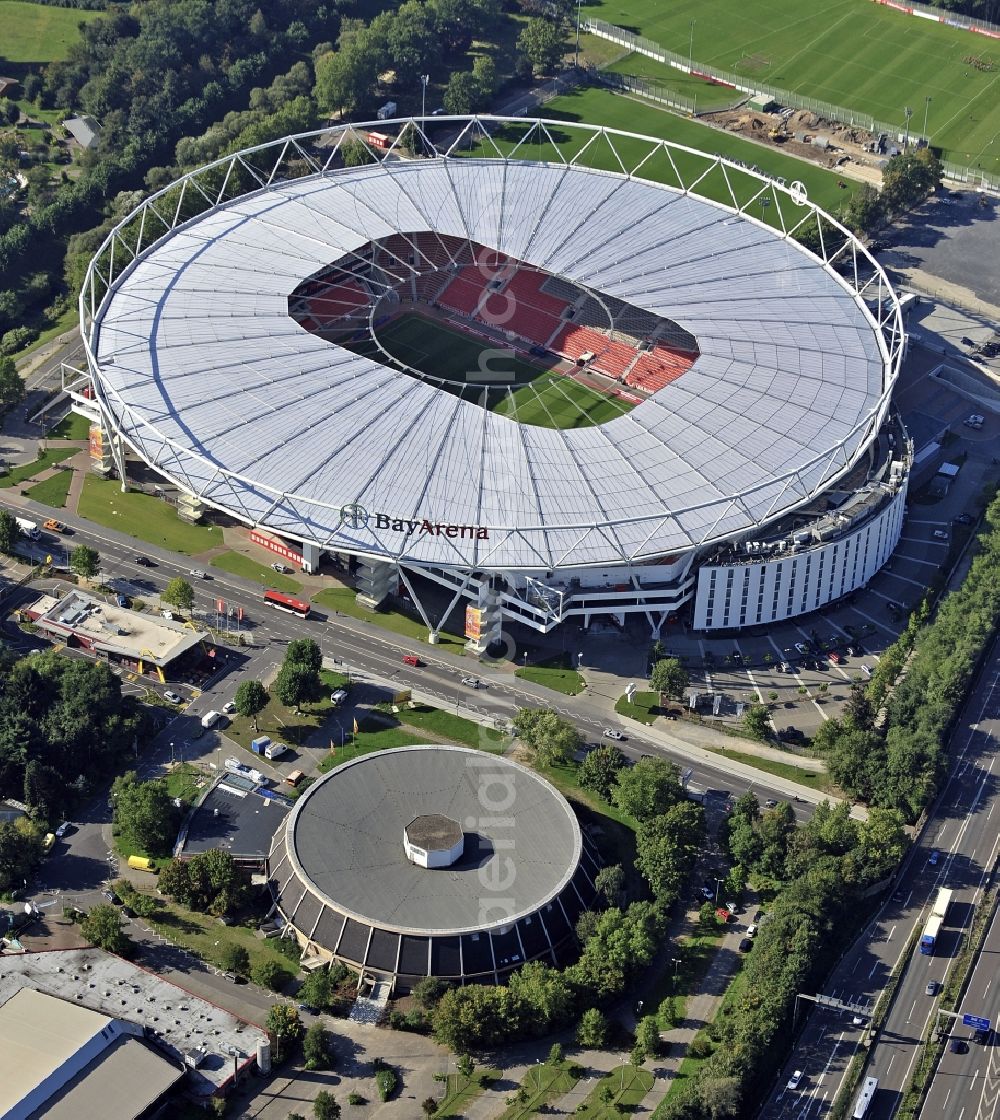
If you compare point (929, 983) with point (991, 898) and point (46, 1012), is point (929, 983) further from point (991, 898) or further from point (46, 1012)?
point (46, 1012)

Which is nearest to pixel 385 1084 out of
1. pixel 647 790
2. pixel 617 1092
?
pixel 617 1092

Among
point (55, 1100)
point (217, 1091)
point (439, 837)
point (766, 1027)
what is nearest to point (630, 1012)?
point (766, 1027)

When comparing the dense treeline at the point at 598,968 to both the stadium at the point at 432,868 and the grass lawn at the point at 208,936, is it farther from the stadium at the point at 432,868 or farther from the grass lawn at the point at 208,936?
the grass lawn at the point at 208,936

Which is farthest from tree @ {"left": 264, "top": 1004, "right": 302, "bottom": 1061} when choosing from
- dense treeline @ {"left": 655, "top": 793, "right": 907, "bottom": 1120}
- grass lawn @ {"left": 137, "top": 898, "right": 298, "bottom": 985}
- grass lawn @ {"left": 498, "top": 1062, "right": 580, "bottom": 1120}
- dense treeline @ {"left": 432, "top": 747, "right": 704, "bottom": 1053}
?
dense treeline @ {"left": 655, "top": 793, "right": 907, "bottom": 1120}

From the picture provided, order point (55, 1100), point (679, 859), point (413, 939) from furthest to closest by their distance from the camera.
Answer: point (679, 859)
point (413, 939)
point (55, 1100)

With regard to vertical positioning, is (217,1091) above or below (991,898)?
below

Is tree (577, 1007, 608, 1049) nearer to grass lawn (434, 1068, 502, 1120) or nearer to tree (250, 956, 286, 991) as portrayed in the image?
grass lawn (434, 1068, 502, 1120)

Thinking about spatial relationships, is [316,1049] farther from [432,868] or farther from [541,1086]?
[432,868]
